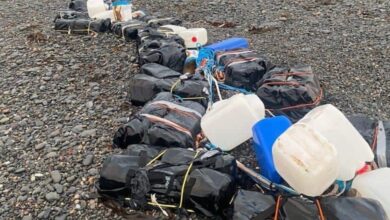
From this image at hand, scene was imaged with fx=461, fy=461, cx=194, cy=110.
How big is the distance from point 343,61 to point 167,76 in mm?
2471

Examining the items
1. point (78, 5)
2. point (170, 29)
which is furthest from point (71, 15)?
point (170, 29)

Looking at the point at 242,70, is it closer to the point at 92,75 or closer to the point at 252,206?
the point at 92,75

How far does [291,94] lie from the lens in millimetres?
4699

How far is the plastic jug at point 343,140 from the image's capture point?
11.4ft

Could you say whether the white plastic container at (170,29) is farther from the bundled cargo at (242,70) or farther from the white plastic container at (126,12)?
the bundled cargo at (242,70)

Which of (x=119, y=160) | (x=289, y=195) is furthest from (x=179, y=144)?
(x=289, y=195)

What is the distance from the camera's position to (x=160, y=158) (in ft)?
12.4

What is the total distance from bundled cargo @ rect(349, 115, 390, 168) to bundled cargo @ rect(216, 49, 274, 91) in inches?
58.5

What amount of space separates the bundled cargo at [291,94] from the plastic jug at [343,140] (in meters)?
1.02

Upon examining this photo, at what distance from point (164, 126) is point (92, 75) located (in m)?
2.25

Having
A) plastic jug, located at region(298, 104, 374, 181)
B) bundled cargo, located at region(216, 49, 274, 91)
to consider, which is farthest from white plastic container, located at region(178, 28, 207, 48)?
plastic jug, located at region(298, 104, 374, 181)

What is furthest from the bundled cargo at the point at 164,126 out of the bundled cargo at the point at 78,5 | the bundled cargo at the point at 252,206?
the bundled cargo at the point at 78,5

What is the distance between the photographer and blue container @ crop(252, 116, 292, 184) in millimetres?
3635

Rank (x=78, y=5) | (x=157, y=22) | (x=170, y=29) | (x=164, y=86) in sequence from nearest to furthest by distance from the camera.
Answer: (x=164, y=86), (x=170, y=29), (x=157, y=22), (x=78, y=5)
